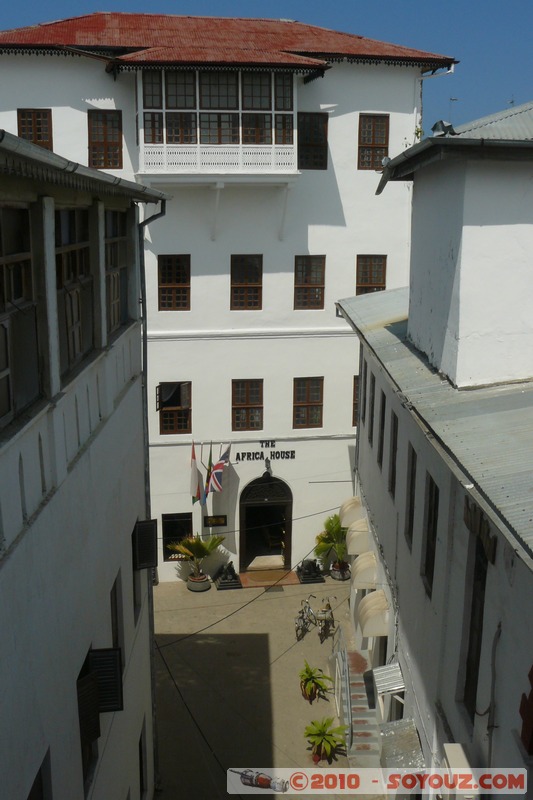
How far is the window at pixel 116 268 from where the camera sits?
471 inches

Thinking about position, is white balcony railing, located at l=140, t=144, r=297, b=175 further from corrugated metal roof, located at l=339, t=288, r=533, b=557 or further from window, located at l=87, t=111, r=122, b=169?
corrugated metal roof, located at l=339, t=288, r=533, b=557

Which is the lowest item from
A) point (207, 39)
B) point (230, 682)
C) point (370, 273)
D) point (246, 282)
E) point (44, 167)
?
point (230, 682)

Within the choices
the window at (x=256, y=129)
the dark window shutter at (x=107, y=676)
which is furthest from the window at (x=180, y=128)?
the dark window shutter at (x=107, y=676)

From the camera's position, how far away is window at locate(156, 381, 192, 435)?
2470 centimetres

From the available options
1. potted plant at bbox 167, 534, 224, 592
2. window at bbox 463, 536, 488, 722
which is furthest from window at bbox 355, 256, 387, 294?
window at bbox 463, 536, 488, 722

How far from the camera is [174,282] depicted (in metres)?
24.3

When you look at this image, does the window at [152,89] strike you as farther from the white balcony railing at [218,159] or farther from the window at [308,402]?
the window at [308,402]

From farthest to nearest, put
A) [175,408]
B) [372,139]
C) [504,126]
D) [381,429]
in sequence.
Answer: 1. [175,408]
2. [372,139]
3. [381,429]
4. [504,126]

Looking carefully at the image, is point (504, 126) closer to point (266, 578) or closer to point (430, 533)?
point (430, 533)

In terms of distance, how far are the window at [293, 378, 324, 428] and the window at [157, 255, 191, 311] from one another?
4321mm

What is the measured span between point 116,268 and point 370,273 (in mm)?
13722

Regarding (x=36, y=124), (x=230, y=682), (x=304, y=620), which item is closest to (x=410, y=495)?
(x=230, y=682)

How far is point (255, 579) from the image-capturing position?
85.9 feet

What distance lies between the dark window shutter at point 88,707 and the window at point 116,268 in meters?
4.96
